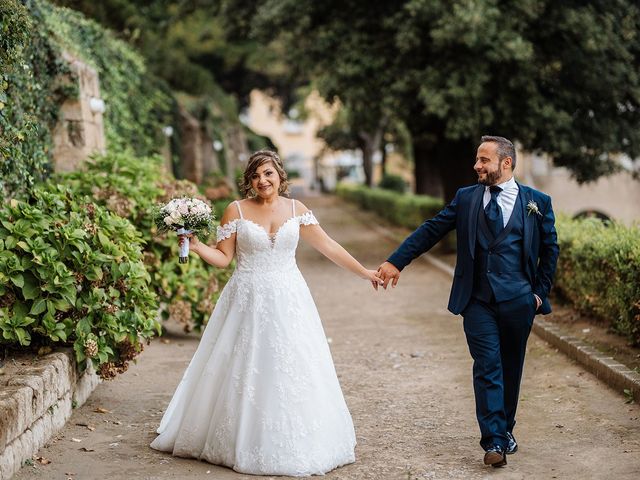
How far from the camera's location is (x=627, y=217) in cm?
2725

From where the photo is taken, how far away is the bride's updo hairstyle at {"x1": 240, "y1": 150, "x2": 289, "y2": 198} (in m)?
6.04

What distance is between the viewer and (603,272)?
927cm

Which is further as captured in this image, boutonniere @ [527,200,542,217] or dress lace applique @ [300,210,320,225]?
dress lace applique @ [300,210,320,225]

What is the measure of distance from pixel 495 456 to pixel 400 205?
2057 centimetres

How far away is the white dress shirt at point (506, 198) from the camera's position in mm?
5750

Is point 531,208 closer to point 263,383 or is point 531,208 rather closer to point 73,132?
point 263,383

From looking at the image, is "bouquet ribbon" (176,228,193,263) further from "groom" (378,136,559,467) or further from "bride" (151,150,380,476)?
"groom" (378,136,559,467)

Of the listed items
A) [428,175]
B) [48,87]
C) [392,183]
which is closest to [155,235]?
[48,87]

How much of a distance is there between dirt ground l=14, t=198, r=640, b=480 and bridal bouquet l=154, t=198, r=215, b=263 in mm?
1361

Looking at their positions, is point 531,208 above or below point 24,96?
below

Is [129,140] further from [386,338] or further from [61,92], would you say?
[386,338]

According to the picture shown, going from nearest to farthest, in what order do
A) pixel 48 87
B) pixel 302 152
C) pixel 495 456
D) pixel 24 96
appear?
pixel 495 456 < pixel 24 96 < pixel 48 87 < pixel 302 152

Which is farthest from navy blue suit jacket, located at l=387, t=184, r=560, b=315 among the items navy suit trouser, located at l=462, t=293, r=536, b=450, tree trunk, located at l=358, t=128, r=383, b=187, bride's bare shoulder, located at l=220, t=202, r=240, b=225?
tree trunk, located at l=358, t=128, r=383, b=187

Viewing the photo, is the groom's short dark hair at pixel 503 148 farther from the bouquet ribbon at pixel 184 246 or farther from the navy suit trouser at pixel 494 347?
the bouquet ribbon at pixel 184 246
